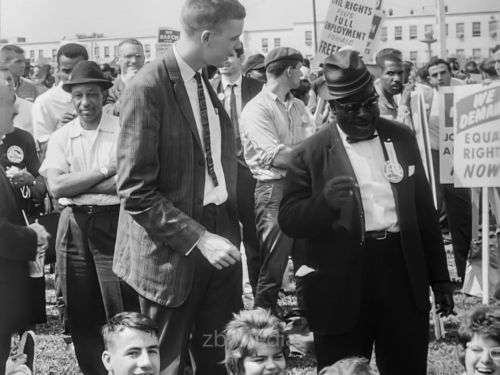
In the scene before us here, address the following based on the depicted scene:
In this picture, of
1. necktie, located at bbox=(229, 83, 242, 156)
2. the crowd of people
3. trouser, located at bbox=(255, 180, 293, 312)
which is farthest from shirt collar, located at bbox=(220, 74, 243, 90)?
the crowd of people

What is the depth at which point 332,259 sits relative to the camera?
406 cm

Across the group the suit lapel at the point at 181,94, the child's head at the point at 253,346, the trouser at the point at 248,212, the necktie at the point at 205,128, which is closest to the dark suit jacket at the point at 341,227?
the child's head at the point at 253,346

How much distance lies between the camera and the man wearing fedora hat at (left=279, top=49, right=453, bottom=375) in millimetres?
4004

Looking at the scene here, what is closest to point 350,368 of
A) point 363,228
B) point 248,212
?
point 363,228

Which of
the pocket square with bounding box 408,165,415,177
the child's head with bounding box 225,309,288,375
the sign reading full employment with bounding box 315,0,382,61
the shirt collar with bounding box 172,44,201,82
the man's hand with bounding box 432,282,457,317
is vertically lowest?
the child's head with bounding box 225,309,288,375

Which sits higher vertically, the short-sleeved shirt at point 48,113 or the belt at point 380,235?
the short-sleeved shirt at point 48,113

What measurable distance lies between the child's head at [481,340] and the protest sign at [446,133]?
335 centimetres

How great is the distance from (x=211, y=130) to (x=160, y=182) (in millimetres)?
356

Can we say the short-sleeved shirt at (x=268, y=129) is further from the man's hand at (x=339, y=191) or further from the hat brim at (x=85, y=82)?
the man's hand at (x=339, y=191)

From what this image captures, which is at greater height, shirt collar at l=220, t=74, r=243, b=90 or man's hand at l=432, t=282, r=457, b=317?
shirt collar at l=220, t=74, r=243, b=90

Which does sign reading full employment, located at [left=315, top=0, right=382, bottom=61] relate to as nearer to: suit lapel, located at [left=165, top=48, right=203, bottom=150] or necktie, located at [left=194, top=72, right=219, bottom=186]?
necktie, located at [left=194, top=72, right=219, bottom=186]

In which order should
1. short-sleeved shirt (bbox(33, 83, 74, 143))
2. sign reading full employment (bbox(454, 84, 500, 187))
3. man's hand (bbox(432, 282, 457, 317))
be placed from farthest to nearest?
short-sleeved shirt (bbox(33, 83, 74, 143)) → sign reading full employment (bbox(454, 84, 500, 187)) → man's hand (bbox(432, 282, 457, 317))

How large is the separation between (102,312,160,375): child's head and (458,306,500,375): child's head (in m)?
1.57

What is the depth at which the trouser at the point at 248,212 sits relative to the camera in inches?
295
